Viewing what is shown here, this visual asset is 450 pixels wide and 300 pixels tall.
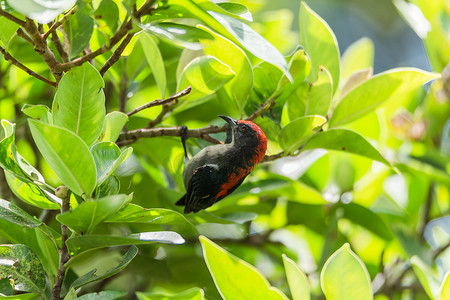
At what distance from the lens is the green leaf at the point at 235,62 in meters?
1.29

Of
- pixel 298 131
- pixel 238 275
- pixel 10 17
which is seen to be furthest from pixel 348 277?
pixel 10 17

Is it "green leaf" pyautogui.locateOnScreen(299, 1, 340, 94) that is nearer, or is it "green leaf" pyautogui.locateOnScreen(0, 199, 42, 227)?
"green leaf" pyautogui.locateOnScreen(0, 199, 42, 227)

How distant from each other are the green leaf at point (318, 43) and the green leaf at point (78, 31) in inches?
23.4

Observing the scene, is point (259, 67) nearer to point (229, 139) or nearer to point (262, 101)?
point (262, 101)

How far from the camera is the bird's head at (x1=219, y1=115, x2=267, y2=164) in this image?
4.87 feet

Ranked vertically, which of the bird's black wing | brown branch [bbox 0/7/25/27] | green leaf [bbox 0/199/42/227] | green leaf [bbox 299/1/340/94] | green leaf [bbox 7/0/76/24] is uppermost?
green leaf [bbox 7/0/76/24]

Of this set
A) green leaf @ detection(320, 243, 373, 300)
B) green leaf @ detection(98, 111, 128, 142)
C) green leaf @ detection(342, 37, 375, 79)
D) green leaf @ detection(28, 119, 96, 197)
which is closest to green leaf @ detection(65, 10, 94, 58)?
green leaf @ detection(98, 111, 128, 142)

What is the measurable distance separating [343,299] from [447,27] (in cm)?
131

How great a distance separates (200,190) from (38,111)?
53 centimetres

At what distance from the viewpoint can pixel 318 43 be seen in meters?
1.50

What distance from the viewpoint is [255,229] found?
6.12ft

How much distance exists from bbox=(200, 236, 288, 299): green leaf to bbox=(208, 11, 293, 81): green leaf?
400 mm

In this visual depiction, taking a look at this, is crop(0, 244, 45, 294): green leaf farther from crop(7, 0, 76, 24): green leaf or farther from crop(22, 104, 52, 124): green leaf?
crop(7, 0, 76, 24): green leaf

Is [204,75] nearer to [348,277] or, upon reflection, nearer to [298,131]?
[298,131]
